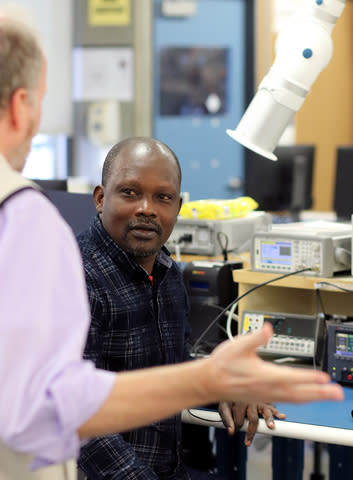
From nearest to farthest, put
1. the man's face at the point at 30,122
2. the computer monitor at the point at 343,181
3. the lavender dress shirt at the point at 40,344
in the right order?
Answer: 1. the lavender dress shirt at the point at 40,344
2. the man's face at the point at 30,122
3. the computer monitor at the point at 343,181

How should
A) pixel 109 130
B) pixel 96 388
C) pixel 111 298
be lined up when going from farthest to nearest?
pixel 109 130 → pixel 111 298 → pixel 96 388

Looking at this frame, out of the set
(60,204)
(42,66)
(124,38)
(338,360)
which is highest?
(124,38)

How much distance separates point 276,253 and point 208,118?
338 centimetres

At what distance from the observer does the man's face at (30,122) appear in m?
0.83

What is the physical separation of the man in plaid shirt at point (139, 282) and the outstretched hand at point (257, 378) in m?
0.73

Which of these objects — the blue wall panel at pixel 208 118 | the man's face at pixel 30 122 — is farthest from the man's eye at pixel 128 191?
the blue wall panel at pixel 208 118

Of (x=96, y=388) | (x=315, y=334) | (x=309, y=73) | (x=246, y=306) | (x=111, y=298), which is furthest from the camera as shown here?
(x=246, y=306)

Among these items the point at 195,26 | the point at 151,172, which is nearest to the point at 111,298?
the point at 151,172

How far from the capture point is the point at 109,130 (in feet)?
16.8

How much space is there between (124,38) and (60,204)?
334cm

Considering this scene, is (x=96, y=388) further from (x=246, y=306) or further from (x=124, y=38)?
(x=124, y=38)

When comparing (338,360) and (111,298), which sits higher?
(111,298)

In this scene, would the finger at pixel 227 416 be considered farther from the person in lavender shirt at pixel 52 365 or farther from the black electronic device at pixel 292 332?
the person in lavender shirt at pixel 52 365

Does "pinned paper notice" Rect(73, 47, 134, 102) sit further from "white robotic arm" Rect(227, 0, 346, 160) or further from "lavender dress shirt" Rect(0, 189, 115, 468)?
"lavender dress shirt" Rect(0, 189, 115, 468)
